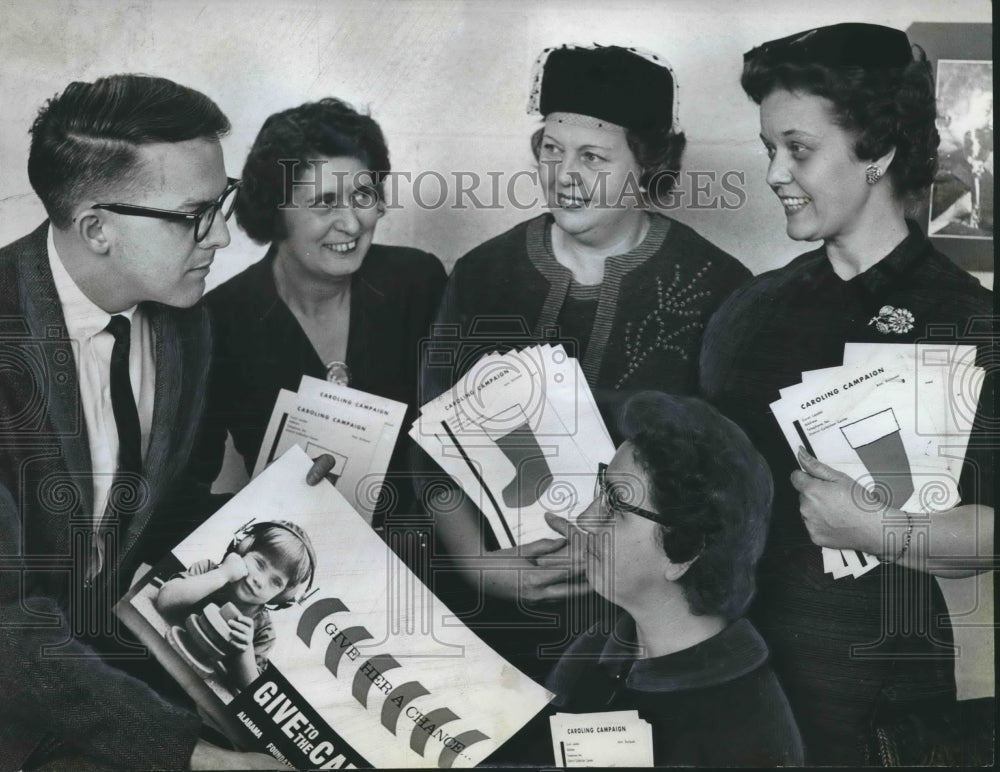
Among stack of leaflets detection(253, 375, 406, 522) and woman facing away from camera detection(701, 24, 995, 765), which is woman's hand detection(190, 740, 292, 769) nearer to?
stack of leaflets detection(253, 375, 406, 522)

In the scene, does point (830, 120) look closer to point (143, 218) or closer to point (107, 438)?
point (143, 218)

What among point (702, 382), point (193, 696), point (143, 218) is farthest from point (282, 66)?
point (193, 696)

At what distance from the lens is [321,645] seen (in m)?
3.84

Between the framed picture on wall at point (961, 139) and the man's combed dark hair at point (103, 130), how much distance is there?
236cm

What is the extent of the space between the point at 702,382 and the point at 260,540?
1.56m

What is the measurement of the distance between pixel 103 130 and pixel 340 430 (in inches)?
48.9

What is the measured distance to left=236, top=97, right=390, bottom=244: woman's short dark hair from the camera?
3.80 metres

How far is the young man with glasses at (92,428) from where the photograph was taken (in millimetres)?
3807

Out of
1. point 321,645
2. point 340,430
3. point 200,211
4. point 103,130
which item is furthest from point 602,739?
point 103,130

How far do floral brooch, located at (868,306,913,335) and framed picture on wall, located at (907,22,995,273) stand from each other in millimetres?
255

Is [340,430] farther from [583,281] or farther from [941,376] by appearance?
[941,376]

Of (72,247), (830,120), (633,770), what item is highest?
(830,120)

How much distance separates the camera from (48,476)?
3834 mm

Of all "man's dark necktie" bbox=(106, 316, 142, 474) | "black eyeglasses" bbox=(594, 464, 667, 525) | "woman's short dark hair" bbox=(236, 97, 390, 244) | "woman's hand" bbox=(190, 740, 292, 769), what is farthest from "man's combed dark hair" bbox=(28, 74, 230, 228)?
"woman's hand" bbox=(190, 740, 292, 769)
